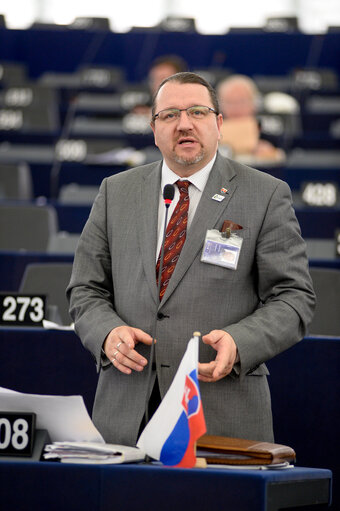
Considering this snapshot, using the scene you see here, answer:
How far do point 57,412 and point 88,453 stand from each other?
0.46 ft

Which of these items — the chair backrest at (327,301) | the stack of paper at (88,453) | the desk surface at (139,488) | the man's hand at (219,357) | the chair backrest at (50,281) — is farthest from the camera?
the chair backrest at (50,281)

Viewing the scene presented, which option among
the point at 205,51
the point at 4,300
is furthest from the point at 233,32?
the point at 4,300

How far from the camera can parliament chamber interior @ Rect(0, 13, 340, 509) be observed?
306 cm

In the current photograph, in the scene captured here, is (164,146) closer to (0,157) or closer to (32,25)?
(0,157)

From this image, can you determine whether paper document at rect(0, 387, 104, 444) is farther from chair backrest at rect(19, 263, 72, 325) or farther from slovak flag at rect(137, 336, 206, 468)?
chair backrest at rect(19, 263, 72, 325)

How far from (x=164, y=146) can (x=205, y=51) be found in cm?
887

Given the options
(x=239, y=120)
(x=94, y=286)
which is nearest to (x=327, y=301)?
(x=94, y=286)

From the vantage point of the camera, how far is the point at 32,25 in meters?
11.6

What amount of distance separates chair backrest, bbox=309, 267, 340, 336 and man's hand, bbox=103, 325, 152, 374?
1.33 m

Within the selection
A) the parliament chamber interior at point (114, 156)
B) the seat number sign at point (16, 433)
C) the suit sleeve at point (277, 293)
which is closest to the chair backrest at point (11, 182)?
the parliament chamber interior at point (114, 156)

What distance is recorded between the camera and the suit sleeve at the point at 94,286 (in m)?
2.42

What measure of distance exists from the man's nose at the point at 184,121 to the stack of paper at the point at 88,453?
815 millimetres

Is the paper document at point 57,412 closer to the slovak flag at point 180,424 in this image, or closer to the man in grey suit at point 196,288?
the slovak flag at point 180,424

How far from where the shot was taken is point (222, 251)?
7.95 feet
